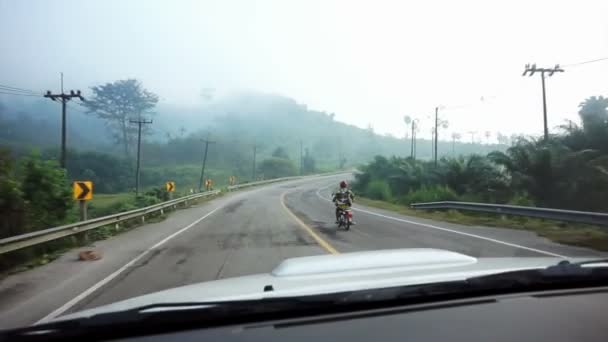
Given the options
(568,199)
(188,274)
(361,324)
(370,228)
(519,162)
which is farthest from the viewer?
(519,162)

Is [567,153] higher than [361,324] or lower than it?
higher

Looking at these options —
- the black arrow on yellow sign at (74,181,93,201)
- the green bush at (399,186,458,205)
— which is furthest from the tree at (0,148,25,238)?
the green bush at (399,186,458,205)

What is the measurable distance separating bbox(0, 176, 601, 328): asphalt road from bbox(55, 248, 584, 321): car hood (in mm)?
3292

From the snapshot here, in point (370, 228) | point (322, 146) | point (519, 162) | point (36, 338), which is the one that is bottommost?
point (370, 228)

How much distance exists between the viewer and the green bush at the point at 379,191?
131 feet

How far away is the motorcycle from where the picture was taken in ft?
46.0

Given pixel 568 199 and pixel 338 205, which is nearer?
pixel 338 205

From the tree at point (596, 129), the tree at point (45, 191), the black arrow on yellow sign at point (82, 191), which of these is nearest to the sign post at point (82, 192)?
the black arrow on yellow sign at point (82, 191)

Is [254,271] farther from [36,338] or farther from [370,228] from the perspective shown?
[370,228]

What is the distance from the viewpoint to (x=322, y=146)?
167m

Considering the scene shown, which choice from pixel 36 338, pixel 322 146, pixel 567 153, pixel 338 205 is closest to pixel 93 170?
pixel 338 205

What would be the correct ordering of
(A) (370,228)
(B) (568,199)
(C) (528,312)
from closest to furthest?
(C) (528,312) → (A) (370,228) → (B) (568,199)

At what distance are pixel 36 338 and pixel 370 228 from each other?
41.7 ft

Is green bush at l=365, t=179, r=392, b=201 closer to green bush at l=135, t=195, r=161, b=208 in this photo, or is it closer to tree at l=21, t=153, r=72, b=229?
green bush at l=135, t=195, r=161, b=208
